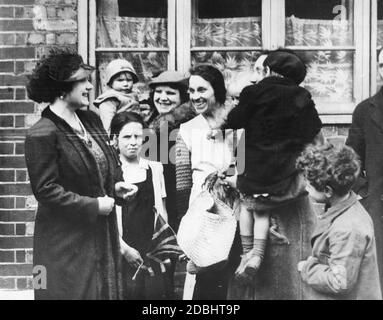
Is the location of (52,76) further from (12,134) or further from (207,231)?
(207,231)

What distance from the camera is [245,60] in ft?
19.6

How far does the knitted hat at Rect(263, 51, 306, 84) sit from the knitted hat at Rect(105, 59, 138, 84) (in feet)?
3.33

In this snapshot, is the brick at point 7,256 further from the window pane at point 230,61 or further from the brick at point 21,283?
the window pane at point 230,61

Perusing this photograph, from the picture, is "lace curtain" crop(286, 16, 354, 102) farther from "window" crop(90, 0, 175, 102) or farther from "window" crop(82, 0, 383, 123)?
"window" crop(90, 0, 175, 102)

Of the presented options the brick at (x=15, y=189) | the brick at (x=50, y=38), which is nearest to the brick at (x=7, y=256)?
the brick at (x=15, y=189)

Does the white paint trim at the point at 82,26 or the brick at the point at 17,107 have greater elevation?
the white paint trim at the point at 82,26

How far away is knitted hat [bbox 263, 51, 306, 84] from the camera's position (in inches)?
227

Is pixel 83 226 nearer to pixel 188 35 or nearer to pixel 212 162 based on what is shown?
pixel 212 162

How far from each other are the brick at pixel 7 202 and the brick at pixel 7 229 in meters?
0.14

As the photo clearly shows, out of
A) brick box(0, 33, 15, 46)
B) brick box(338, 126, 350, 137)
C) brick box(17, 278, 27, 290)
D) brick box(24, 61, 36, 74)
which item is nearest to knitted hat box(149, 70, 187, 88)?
brick box(24, 61, 36, 74)

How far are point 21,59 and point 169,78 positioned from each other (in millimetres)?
1146

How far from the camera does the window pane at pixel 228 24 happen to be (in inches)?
236

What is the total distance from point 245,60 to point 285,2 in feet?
1.81
